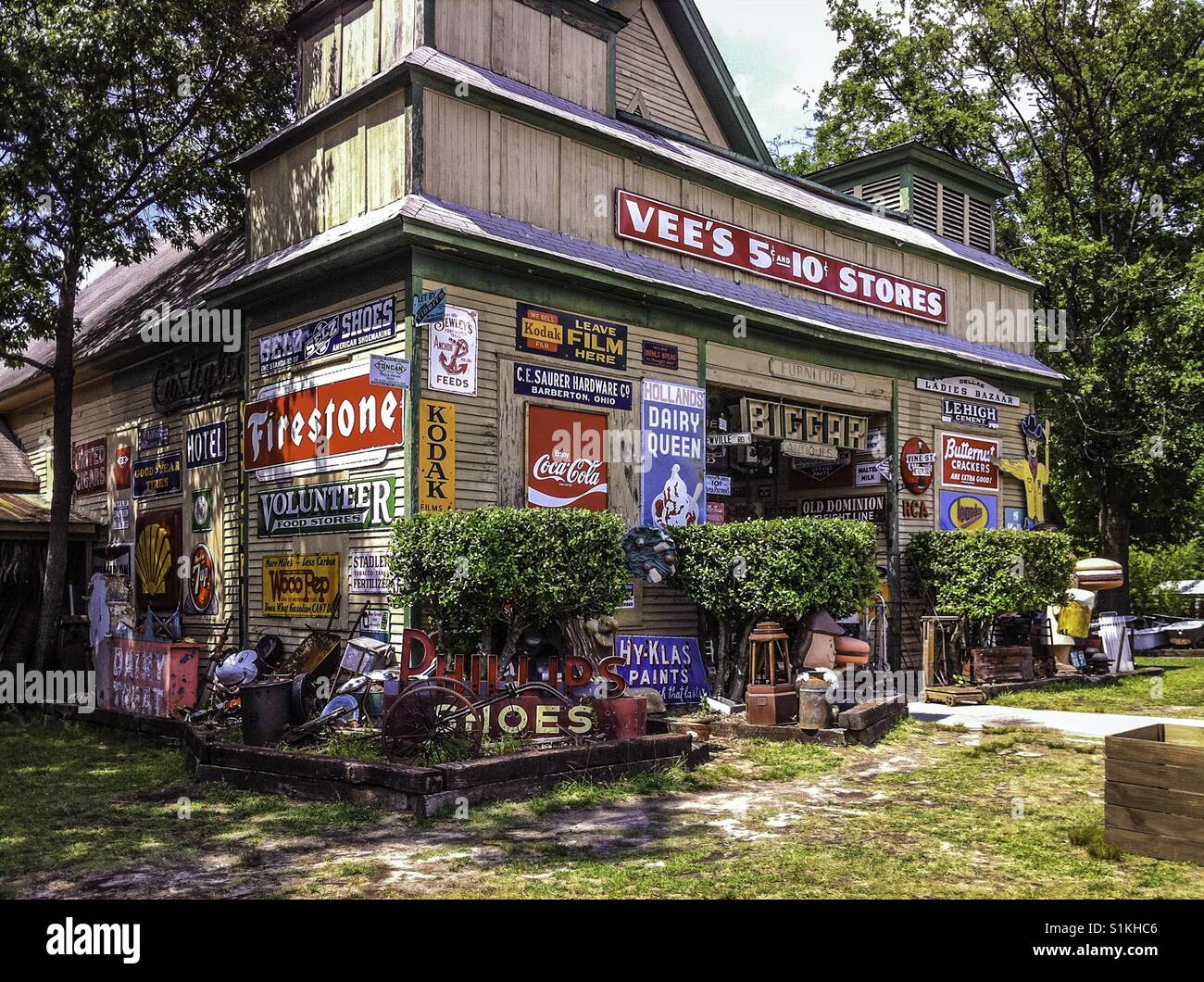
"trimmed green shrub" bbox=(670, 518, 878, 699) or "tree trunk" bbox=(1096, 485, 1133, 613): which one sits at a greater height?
"tree trunk" bbox=(1096, 485, 1133, 613)

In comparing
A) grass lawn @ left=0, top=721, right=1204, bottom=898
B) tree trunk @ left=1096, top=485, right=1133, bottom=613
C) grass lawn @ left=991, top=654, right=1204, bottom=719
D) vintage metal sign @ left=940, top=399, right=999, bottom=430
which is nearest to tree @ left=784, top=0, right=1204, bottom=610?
tree trunk @ left=1096, top=485, right=1133, bottom=613

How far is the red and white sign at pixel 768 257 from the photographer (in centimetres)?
1557

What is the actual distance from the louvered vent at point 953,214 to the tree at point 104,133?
13687 mm

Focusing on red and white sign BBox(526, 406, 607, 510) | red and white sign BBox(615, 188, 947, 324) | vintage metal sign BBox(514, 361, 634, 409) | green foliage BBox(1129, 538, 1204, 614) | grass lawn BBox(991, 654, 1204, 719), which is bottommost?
grass lawn BBox(991, 654, 1204, 719)

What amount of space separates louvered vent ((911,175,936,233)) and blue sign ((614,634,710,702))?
40.2 feet

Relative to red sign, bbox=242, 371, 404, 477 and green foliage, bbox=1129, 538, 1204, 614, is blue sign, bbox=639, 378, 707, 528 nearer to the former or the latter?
red sign, bbox=242, 371, 404, 477

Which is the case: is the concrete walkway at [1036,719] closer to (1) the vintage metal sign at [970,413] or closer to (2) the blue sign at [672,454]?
(2) the blue sign at [672,454]

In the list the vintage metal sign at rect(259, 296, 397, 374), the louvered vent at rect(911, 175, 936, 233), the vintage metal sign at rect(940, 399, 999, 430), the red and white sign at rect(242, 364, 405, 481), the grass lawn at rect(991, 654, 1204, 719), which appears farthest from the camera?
the louvered vent at rect(911, 175, 936, 233)

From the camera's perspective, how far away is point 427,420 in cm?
1246

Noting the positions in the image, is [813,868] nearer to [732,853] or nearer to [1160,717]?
[732,853]

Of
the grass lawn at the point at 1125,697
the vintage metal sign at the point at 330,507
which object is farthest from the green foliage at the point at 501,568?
the grass lawn at the point at 1125,697

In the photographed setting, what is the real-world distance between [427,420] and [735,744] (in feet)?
16.6

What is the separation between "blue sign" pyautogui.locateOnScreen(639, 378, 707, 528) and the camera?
15125mm

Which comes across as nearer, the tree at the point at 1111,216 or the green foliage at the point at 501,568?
the green foliage at the point at 501,568
